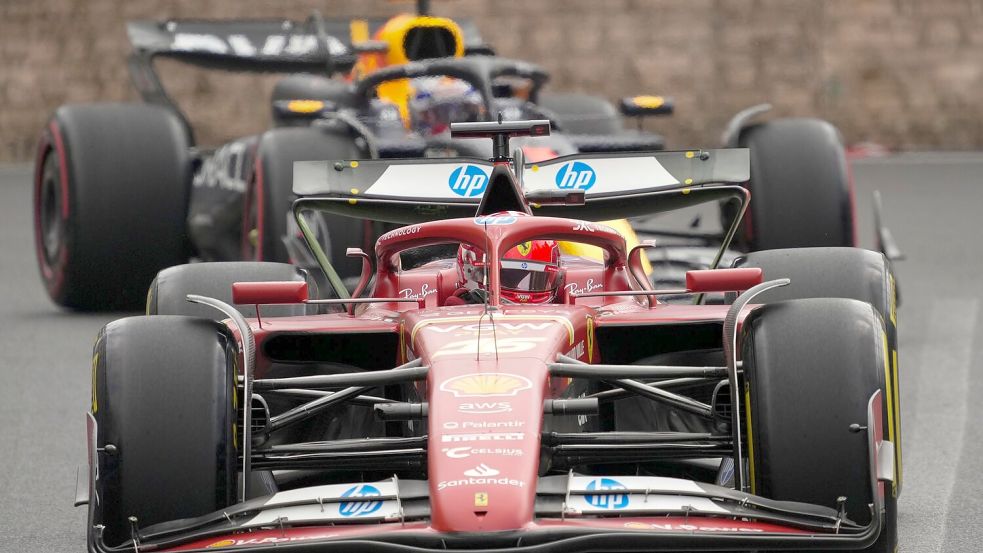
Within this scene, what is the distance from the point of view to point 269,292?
4949 millimetres

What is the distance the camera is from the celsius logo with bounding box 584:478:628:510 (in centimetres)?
416

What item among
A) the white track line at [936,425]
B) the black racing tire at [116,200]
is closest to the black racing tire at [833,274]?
the white track line at [936,425]

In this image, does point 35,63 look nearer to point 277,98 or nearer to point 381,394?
point 277,98

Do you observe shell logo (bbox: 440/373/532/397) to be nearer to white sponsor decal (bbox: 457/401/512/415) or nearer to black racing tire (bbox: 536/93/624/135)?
white sponsor decal (bbox: 457/401/512/415)

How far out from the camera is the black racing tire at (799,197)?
9172 millimetres

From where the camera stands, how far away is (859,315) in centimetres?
455

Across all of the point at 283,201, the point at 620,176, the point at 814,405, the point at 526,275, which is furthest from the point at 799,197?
the point at 814,405

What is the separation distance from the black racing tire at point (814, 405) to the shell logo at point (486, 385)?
22.4 inches

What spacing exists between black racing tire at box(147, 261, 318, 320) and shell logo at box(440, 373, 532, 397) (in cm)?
159

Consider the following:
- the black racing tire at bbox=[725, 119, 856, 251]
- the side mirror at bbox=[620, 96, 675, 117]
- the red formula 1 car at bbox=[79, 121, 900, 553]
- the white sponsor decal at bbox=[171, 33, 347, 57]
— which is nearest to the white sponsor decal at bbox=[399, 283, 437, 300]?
the red formula 1 car at bbox=[79, 121, 900, 553]

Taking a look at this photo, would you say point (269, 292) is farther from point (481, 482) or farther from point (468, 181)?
point (468, 181)

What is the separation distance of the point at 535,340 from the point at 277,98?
7.96 metres

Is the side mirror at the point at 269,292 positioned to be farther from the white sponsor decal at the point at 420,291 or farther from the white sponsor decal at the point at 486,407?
the white sponsor decal at the point at 420,291

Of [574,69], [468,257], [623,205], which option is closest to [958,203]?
[574,69]
